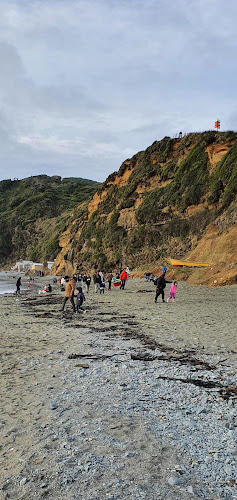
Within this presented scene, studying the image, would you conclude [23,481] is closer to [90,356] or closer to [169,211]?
[90,356]

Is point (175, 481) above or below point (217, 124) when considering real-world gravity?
below

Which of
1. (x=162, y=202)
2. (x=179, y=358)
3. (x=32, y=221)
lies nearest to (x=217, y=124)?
(x=162, y=202)

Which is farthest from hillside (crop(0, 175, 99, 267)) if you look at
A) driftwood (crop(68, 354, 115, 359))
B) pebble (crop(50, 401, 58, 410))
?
pebble (crop(50, 401, 58, 410))

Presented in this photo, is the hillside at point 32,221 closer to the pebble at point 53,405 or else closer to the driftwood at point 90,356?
the driftwood at point 90,356

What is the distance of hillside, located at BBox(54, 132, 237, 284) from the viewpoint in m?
30.4

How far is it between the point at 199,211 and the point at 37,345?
2997cm

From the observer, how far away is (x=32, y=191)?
134000mm

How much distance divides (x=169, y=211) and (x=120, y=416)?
3715 cm

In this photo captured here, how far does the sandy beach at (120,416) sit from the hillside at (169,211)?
15794 millimetres

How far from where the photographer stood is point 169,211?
40719 millimetres

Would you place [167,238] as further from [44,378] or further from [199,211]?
[44,378]

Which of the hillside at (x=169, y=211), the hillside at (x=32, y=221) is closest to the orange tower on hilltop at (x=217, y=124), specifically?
the hillside at (x=169, y=211)

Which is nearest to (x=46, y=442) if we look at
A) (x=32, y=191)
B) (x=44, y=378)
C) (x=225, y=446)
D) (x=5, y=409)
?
(x=5, y=409)

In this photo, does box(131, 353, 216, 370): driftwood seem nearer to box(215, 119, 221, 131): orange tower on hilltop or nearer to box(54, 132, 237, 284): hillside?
box(54, 132, 237, 284): hillside
